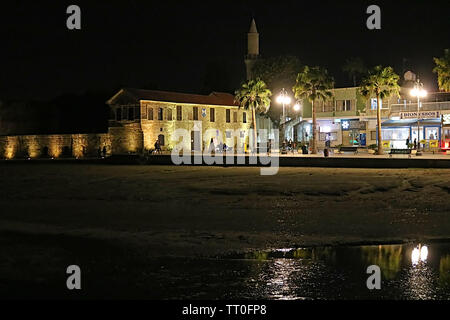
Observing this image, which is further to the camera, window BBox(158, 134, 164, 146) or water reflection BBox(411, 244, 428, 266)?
window BBox(158, 134, 164, 146)

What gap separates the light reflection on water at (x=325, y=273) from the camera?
25.1ft

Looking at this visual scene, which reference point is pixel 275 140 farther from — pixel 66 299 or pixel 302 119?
pixel 66 299

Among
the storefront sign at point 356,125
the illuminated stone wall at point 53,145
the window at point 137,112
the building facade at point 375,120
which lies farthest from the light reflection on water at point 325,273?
the illuminated stone wall at point 53,145

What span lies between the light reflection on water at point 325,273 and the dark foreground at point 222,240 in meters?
0.02

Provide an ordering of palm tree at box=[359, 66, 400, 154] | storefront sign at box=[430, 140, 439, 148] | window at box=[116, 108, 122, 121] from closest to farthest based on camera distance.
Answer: palm tree at box=[359, 66, 400, 154], storefront sign at box=[430, 140, 439, 148], window at box=[116, 108, 122, 121]

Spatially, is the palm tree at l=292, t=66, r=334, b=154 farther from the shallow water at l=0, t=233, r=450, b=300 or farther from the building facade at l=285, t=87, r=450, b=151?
the shallow water at l=0, t=233, r=450, b=300

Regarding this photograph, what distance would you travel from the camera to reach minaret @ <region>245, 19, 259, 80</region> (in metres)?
77.6

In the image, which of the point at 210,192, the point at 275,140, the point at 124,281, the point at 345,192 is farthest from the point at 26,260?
the point at 275,140

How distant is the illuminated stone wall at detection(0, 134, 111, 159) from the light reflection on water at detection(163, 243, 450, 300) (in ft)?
169

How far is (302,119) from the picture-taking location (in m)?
60.0

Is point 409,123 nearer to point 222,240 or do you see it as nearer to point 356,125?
point 356,125

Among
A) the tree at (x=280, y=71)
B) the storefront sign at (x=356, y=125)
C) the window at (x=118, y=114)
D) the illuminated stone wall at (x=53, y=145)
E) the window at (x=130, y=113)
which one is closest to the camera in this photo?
the storefront sign at (x=356, y=125)

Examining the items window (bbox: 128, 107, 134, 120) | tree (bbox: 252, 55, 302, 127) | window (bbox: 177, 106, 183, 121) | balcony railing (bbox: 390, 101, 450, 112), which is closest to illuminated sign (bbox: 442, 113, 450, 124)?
balcony railing (bbox: 390, 101, 450, 112)

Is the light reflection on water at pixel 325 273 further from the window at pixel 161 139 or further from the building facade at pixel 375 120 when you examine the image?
the window at pixel 161 139
